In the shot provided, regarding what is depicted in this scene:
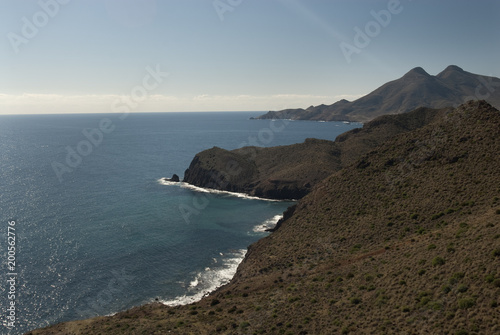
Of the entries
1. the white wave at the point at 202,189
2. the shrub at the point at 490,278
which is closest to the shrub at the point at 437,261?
the shrub at the point at 490,278

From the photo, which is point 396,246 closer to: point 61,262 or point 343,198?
point 343,198

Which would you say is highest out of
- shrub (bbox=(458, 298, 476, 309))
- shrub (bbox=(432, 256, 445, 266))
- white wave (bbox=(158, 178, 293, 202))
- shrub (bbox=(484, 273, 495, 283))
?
shrub (bbox=(484, 273, 495, 283))

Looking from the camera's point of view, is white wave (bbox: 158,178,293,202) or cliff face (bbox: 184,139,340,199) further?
white wave (bbox: 158,178,293,202)

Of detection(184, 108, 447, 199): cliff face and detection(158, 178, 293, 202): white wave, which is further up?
detection(184, 108, 447, 199): cliff face

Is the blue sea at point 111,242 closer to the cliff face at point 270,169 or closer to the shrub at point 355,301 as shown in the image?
the cliff face at point 270,169

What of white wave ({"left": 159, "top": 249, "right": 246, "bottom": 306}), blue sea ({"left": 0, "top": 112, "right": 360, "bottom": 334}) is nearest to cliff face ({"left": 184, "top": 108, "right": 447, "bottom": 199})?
blue sea ({"left": 0, "top": 112, "right": 360, "bottom": 334})

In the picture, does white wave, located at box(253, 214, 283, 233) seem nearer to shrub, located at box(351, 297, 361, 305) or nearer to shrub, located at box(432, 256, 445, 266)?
shrub, located at box(351, 297, 361, 305)

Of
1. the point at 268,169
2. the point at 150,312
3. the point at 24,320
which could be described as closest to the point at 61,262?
the point at 24,320
